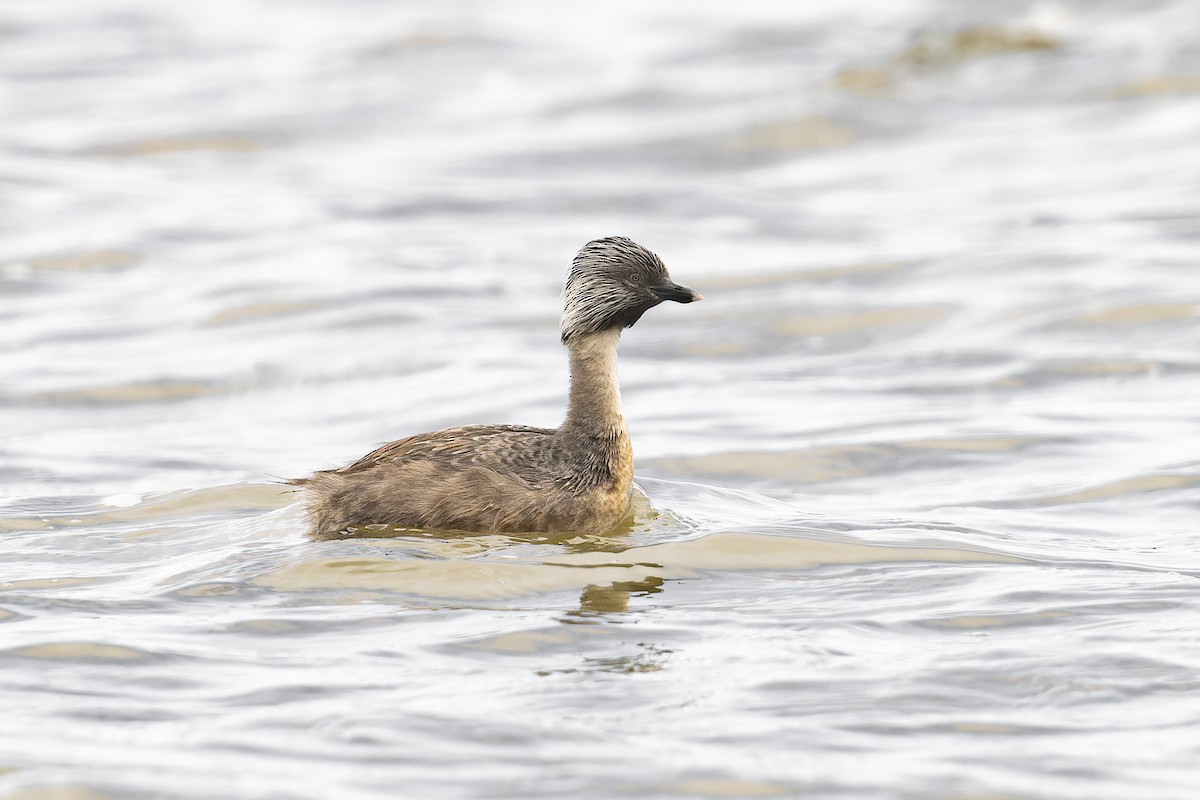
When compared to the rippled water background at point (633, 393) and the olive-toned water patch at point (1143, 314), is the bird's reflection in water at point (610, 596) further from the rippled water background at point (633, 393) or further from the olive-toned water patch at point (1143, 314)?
the olive-toned water patch at point (1143, 314)

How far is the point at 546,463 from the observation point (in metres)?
10.1

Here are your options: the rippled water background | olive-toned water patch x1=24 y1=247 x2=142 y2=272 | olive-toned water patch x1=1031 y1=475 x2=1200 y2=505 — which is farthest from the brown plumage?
olive-toned water patch x1=24 y1=247 x2=142 y2=272

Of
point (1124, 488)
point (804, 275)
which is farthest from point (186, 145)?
point (1124, 488)

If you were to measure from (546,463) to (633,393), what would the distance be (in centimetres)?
499

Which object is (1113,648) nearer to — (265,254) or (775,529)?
(775,529)

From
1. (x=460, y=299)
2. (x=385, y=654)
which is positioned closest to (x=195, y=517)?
(x=385, y=654)

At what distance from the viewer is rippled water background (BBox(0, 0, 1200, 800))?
7375 mm

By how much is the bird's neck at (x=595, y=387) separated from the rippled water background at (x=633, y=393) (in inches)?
26.6

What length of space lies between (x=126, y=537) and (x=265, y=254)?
9439 millimetres

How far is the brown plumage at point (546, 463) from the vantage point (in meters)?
9.77

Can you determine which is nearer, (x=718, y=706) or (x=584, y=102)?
(x=718, y=706)

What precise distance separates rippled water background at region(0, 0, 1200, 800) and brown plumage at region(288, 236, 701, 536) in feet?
0.70

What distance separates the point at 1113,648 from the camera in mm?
8211

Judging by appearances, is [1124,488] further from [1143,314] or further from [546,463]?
[1143,314]
